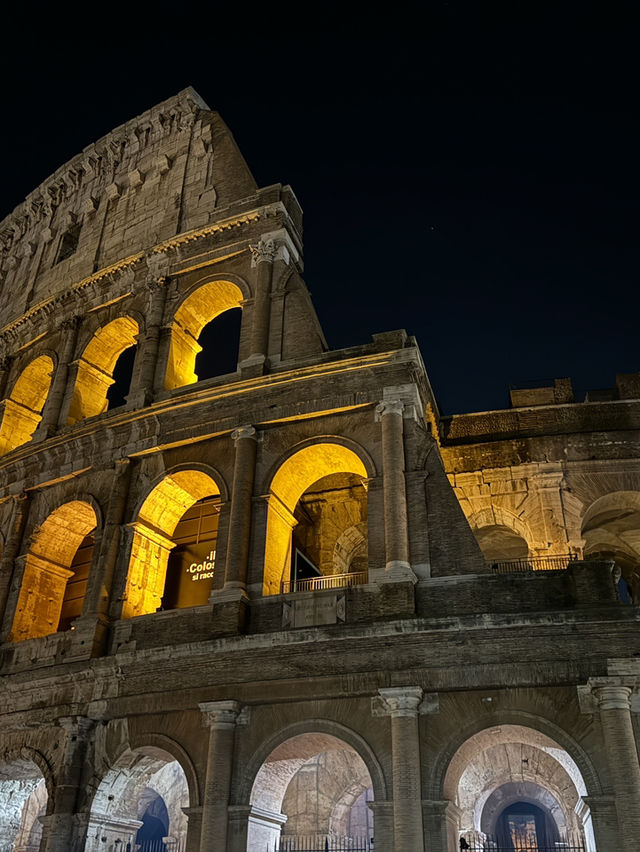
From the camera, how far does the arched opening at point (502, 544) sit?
16.9 metres

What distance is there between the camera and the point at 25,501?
16047 mm

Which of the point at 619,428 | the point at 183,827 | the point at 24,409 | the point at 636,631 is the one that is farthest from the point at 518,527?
the point at 24,409

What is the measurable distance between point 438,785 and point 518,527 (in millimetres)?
6799

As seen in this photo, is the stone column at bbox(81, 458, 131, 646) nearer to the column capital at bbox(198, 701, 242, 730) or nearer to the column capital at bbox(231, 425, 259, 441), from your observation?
the column capital at bbox(231, 425, 259, 441)

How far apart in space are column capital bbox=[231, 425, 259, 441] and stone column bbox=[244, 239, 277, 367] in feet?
4.89

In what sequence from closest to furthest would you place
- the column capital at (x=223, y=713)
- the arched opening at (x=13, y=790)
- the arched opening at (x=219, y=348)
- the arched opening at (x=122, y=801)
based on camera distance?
the column capital at (x=223, y=713) < the arched opening at (x=122, y=801) < the arched opening at (x=13, y=790) < the arched opening at (x=219, y=348)

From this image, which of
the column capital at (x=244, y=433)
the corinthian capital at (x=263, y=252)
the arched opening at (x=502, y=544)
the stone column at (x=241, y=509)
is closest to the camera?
the stone column at (x=241, y=509)

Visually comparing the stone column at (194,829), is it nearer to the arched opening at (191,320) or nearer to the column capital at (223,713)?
the column capital at (223,713)

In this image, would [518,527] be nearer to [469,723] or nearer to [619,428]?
[619,428]

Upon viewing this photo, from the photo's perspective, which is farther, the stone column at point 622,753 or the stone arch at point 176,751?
the stone arch at point 176,751

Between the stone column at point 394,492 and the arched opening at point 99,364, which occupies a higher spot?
the arched opening at point 99,364

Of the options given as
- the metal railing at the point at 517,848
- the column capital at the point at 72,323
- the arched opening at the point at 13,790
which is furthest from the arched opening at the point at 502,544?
the column capital at the point at 72,323

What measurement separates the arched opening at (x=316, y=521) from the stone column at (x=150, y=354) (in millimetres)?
3701

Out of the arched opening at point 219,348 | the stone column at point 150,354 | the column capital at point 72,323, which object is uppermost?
the arched opening at point 219,348
